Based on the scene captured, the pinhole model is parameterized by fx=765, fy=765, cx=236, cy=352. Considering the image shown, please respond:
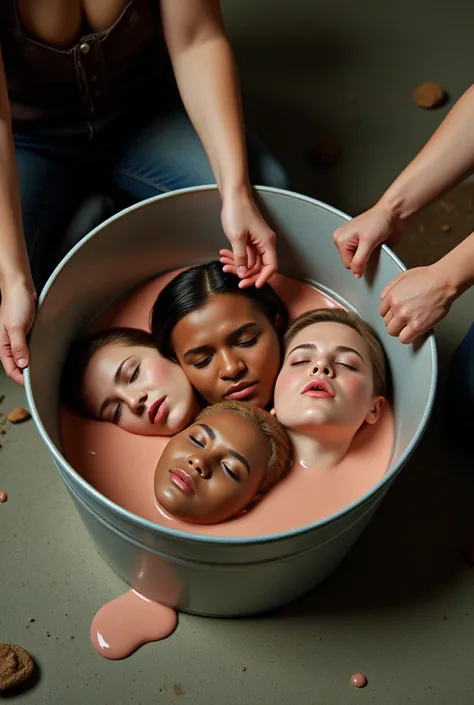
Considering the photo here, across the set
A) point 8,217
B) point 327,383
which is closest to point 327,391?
point 327,383

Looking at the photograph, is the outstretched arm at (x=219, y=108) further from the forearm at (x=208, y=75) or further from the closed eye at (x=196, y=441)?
the closed eye at (x=196, y=441)

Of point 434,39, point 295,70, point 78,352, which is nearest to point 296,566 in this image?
point 78,352

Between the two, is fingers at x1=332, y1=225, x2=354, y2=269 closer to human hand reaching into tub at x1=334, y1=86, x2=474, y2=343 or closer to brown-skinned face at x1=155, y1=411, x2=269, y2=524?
human hand reaching into tub at x1=334, y1=86, x2=474, y2=343

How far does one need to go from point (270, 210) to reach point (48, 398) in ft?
1.39

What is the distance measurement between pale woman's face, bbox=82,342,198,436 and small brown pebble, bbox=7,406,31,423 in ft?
0.81

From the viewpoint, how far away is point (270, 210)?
1.14 m

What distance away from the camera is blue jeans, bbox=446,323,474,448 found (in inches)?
47.0

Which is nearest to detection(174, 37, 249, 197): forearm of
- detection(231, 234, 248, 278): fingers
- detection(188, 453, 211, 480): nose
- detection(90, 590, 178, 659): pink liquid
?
detection(231, 234, 248, 278): fingers

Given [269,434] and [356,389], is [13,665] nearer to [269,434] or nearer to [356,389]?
[269,434]

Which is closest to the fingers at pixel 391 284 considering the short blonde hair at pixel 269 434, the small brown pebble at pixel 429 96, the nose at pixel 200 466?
the short blonde hair at pixel 269 434

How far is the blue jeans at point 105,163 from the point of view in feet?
4.09

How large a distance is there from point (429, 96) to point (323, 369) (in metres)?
0.94

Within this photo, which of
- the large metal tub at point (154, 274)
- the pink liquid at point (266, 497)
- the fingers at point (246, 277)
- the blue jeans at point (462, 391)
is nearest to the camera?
the large metal tub at point (154, 274)

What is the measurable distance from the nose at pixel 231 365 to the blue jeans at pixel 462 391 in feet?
1.27
